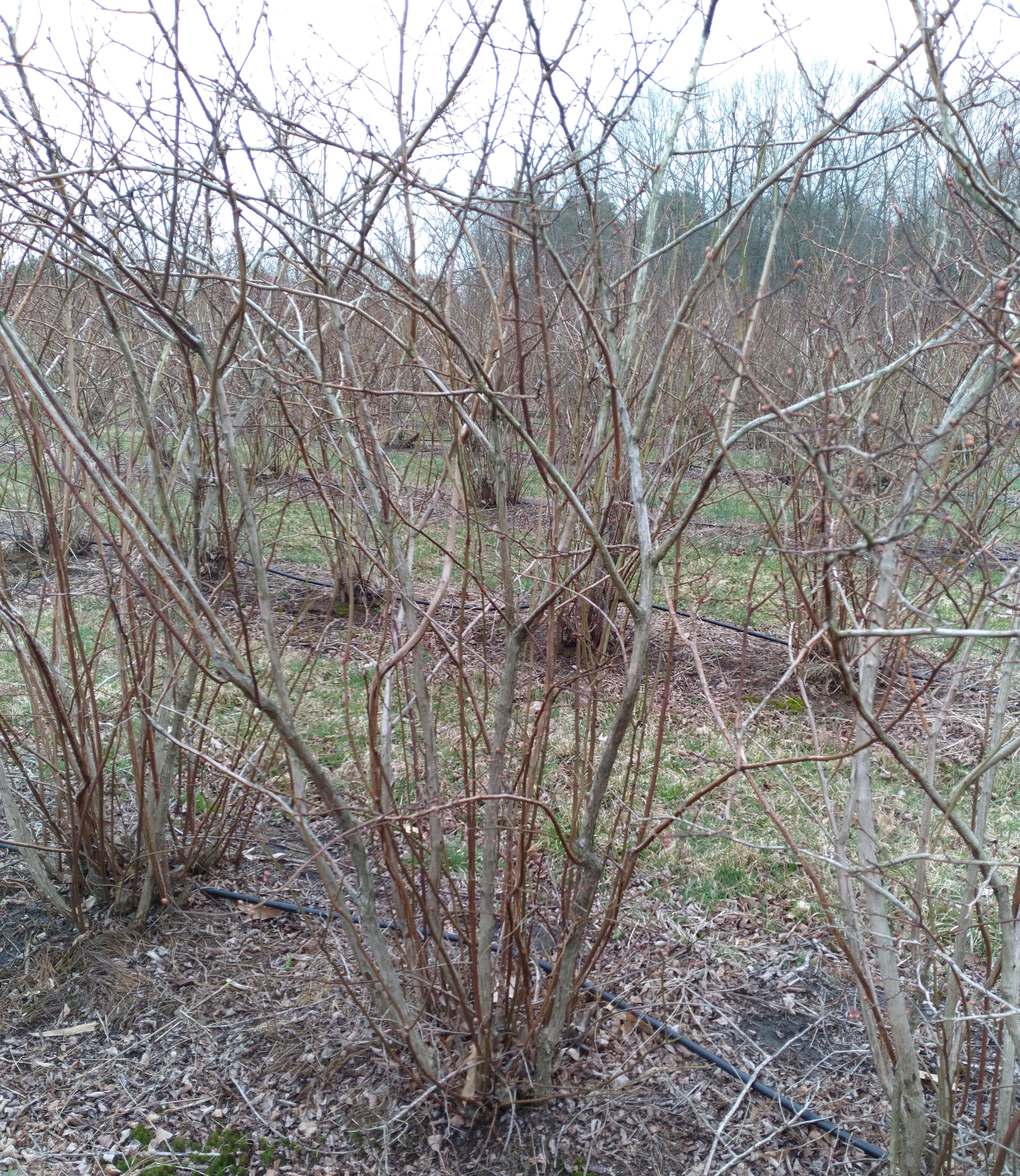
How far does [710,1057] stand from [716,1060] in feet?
0.07

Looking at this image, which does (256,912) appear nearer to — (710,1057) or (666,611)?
(710,1057)

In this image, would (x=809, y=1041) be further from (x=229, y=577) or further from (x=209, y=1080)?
(x=229, y=577)

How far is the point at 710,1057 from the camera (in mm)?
2395

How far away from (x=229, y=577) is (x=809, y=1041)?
209 centimetres

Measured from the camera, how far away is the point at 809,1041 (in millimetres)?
2574

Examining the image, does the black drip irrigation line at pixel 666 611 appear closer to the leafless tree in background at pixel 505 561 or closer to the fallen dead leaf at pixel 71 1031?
the leafless tree in background at pixel 505 561

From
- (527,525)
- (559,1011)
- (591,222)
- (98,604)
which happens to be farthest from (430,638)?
(527,525)

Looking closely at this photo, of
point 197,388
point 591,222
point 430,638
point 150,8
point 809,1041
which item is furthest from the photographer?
point 197,388

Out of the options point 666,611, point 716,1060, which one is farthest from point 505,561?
point 666,611

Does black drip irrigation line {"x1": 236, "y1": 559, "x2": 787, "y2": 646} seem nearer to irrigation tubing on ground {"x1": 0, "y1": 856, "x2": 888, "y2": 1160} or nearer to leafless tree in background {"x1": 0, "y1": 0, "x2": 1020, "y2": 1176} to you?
leafless tree in background {"x1": 0, "y1": 0, "x2": 1020, "y2": 1176}

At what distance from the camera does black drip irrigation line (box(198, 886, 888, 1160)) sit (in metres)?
2.15

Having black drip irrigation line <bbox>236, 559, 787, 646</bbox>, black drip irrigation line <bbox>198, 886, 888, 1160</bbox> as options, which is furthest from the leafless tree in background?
black drip irrigation line <bbox>236, 559, 787, 646</bbox>

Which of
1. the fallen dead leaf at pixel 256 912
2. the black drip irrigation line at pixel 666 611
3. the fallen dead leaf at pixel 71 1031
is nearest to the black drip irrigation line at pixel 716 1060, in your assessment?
the fallen dead leaf at pixel 256 912

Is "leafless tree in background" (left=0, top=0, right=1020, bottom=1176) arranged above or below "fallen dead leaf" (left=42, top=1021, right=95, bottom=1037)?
above
